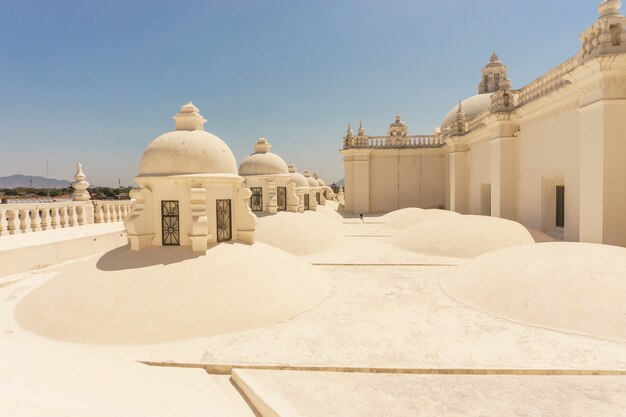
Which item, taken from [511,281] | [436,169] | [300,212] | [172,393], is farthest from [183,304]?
[436,169]

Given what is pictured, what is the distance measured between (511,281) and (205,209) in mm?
8615

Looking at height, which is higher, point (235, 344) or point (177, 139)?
point (177, 139)

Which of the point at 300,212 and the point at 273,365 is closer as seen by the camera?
the point at 273,365

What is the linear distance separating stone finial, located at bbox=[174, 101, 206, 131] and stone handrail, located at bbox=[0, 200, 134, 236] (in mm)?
7832

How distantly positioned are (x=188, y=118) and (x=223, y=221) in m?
3.39

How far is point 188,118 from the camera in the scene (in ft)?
38.0

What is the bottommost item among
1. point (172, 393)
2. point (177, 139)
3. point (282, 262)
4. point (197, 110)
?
point (172, 393)

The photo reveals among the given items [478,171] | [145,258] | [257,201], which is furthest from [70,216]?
[478,171]

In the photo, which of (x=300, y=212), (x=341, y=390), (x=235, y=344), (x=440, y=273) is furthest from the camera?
(x=300, y=212)

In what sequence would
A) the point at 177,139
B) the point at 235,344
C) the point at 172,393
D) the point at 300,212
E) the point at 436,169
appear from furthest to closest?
the point at 436,169 < the point at 300,212 < the point at 177,139 < the point at 235,344 < the point at 172,393

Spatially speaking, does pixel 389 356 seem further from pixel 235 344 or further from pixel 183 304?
pixel 183 304

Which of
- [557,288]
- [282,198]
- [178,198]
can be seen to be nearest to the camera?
[557,288]

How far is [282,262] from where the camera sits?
37.9 feet

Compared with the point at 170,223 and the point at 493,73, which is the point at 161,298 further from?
the point at 493,73
